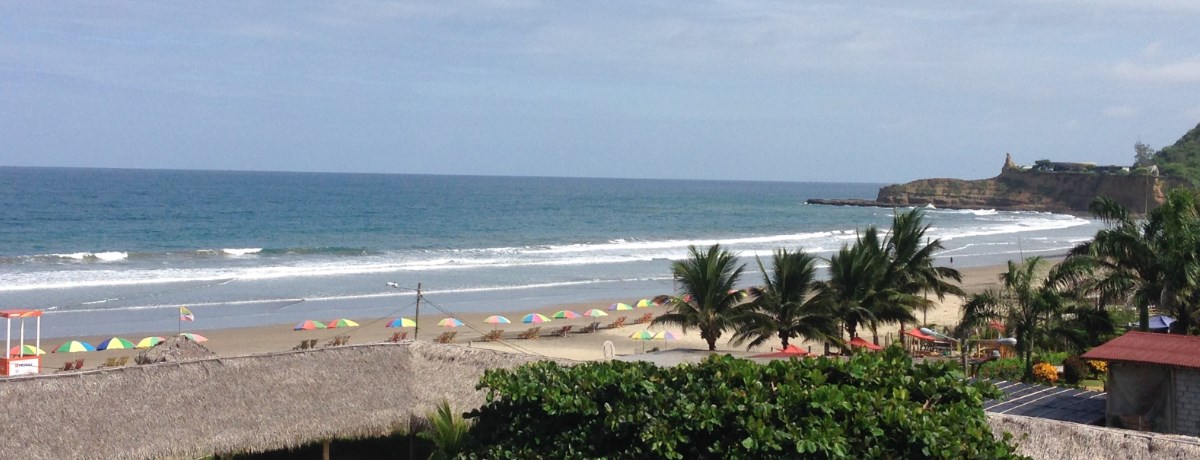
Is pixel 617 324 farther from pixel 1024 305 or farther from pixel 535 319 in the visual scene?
pixel 1024 305

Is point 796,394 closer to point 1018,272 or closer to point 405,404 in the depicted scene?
point 405,404

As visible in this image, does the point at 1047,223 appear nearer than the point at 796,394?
No

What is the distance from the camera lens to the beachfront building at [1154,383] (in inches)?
456

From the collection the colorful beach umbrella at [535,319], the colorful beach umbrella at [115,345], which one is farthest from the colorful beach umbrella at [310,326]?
the colorful beach umbrella at [535,319]

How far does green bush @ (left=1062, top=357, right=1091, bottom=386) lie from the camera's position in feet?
52.0

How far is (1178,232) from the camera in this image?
16.8 metres

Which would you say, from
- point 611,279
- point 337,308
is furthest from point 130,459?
point 611,279

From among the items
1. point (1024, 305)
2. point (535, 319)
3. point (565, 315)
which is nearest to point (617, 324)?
point (565, 315)

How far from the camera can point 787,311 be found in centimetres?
1919

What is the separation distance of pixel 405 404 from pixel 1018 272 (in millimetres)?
11050

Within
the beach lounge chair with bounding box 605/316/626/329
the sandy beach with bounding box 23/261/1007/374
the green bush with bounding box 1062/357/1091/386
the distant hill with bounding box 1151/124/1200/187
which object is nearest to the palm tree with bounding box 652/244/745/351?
the sandy beach with bounding box 23/261/1007/374

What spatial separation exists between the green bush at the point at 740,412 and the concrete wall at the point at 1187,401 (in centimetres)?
482

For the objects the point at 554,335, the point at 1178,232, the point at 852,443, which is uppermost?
the point at 1178,232

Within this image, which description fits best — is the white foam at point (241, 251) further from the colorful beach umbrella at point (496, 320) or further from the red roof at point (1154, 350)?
the red roof at point (1154, 350)
